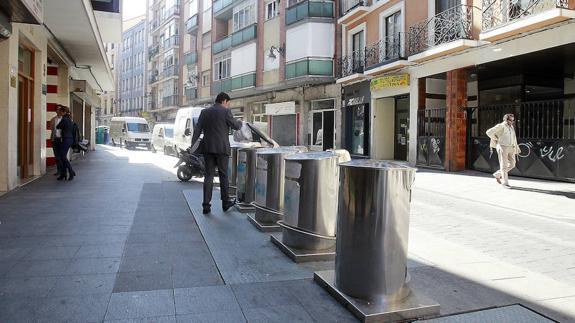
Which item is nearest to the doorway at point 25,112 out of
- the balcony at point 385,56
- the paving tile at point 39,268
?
the paving tile at point 39,268

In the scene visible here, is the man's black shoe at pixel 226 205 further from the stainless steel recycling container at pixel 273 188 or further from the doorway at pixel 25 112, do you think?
the doorway at pixel 25 112

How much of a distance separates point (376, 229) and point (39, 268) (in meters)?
3.02

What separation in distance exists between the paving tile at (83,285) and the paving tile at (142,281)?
7 cm

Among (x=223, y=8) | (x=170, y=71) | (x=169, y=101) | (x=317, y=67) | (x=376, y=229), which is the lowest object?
(x=376, y=229)

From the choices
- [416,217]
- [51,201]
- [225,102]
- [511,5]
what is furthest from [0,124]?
[511,5]

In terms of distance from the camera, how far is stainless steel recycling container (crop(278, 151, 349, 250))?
188 inches

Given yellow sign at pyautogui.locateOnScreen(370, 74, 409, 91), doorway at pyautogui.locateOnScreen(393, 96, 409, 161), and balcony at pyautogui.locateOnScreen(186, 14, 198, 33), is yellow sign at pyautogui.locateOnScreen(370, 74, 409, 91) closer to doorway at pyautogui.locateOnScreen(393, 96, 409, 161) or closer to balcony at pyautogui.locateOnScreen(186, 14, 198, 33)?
doorway at pyautogui.locateOnScreen(393, 96, 409, 161)

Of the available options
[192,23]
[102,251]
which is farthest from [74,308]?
[192,23]

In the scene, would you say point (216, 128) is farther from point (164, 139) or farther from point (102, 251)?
point (164, 139)

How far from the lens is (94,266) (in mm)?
4426

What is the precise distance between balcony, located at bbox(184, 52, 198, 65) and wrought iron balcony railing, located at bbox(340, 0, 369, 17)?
20302 mm

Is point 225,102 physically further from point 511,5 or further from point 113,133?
point 113,133

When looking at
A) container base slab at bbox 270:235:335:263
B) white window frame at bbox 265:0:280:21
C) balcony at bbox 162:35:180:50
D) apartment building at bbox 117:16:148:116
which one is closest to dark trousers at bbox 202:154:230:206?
container base slab at bbox 270:235:335:263

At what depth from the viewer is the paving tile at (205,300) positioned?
342 cm
